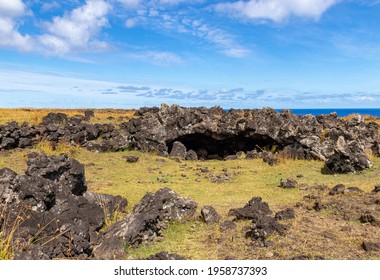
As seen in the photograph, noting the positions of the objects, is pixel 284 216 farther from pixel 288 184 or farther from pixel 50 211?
pixel 50 211

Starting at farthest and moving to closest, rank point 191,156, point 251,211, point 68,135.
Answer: point 191,156
point 68,135
point 251,211

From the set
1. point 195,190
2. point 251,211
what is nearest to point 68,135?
point 195,190

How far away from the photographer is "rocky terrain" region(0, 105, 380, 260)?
838cm

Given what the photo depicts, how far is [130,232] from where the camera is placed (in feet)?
29.8

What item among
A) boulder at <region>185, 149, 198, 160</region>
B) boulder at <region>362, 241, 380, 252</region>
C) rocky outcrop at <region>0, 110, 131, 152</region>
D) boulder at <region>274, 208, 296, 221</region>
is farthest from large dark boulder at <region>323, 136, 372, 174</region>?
rocky outcrop at <region>0, 110, 131, 152</region>

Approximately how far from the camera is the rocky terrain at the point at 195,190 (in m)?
8.38

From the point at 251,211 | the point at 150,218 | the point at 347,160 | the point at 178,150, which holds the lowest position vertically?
the point at 178,150

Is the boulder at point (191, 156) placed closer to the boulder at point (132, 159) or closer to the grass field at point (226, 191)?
the grass field at point (226, 191)

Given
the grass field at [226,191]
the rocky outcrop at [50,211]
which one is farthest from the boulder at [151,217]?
the rocky outcrop at [50,211]

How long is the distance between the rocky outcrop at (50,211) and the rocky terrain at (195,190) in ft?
0.10

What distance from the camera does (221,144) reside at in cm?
2847

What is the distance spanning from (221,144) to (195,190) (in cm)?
1274

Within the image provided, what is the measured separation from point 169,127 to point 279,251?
19.5 metres
